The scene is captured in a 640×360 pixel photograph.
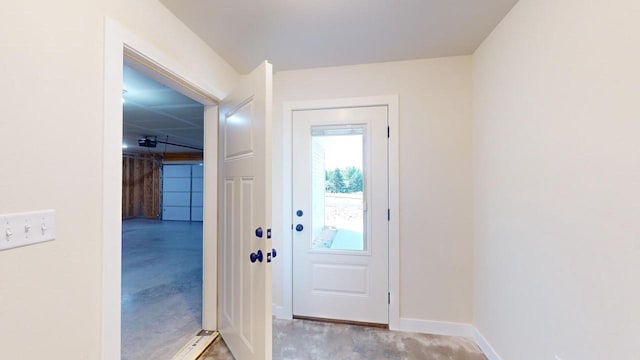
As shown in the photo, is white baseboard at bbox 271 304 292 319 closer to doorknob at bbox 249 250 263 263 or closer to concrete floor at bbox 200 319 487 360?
concrete floor at bbox 200 319 487 360

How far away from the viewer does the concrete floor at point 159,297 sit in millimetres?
2086

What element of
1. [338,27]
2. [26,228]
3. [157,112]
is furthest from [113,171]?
[157,112]

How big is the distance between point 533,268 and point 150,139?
708 cm

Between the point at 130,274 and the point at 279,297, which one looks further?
the point at 130,274

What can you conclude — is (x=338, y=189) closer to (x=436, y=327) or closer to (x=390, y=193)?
(x=390, y=193)

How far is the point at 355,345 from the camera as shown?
2.06 meters

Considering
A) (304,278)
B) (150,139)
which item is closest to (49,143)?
(304,278)

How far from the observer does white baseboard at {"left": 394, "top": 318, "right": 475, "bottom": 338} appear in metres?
2.20

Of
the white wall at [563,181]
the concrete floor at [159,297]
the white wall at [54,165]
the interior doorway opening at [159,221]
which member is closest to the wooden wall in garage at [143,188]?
the interior doorway opening at [159,221]

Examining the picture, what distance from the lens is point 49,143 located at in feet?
3.26

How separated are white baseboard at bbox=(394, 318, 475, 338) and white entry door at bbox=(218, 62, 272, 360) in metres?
1.32

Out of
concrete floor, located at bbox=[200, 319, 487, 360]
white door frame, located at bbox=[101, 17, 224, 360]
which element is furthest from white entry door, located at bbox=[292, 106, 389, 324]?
white door frame, located at bbox=[101, 17, 224, 360]

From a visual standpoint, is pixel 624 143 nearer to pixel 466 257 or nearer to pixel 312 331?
pixel 466 257

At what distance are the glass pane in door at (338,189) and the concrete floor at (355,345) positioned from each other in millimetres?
693
